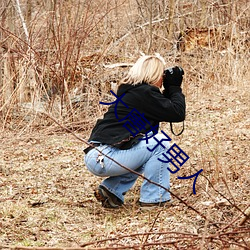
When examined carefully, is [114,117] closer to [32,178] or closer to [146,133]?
[146,133]

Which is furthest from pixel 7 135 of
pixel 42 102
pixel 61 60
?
pixel 61 60

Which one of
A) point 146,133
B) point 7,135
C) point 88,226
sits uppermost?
point 146,133

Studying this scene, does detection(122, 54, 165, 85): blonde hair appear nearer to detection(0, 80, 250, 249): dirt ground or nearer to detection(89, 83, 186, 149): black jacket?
detection(89, 83, 186, 149): black jacket

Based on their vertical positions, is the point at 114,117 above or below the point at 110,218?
above

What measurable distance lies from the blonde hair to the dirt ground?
82 centimetres

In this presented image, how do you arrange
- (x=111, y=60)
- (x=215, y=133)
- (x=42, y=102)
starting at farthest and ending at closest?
1. (x=111, y=60)
2. (x=42, y=102)
3. (x=215, y=133)

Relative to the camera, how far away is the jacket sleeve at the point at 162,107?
4121 mm

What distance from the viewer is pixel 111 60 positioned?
28.3ft

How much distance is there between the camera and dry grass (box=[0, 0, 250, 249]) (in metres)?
3.77

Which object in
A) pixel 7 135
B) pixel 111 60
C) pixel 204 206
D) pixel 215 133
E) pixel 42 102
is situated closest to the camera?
pixel 204 206

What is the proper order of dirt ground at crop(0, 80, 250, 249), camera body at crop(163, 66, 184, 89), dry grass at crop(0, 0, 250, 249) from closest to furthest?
dirt ground at crop(0, 80, 250, 249), dry grass at crop(0, 0, 250, 249), camera body at crop(163, 66, 184, 89)

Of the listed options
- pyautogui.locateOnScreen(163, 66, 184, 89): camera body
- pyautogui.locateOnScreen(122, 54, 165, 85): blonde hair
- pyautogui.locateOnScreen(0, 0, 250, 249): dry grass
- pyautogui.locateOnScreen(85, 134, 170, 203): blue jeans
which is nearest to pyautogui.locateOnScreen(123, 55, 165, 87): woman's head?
pyautogui.locateOnScreen(122, 54, 165, 85): blonde hair

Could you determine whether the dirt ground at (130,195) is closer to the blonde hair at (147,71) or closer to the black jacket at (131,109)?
the black jacket at (131,109)

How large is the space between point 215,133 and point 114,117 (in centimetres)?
231
